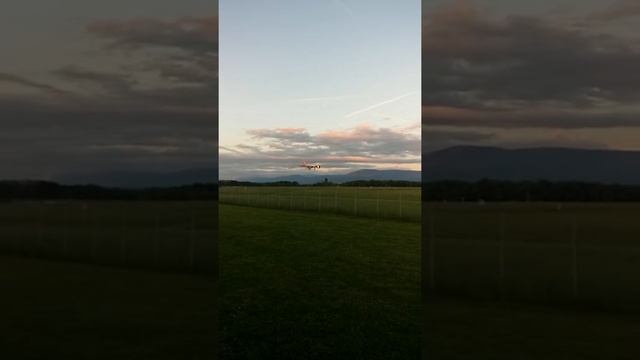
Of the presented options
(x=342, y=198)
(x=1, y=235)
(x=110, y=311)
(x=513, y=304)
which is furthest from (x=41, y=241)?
(x=342, y=198)

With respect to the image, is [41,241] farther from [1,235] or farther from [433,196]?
[433,196]

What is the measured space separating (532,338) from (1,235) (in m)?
10.0

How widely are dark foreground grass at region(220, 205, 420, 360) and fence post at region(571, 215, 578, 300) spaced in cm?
207

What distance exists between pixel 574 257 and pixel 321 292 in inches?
223

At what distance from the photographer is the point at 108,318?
7203 mm

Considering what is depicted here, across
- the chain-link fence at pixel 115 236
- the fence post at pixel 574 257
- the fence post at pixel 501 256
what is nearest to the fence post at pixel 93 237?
the chain-link fence at pixel 115 236

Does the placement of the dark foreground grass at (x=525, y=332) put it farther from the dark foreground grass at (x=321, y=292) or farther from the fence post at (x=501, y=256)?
the dark foreground grass at (x=321, y=292)

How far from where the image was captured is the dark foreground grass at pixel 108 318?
6.13 meters

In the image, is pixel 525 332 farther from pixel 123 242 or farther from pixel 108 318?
pixel 123 242

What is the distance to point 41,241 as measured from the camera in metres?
12.9

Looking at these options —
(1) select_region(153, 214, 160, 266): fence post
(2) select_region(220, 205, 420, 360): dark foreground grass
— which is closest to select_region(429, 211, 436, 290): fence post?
(2) select_region(220, 205, 420, 360): dark foreground grass

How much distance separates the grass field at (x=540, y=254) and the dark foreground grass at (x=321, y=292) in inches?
45.6

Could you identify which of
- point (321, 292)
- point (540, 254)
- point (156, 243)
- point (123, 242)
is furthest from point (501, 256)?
point (123, 242)

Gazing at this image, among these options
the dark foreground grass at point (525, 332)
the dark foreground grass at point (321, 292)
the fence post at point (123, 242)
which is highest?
the fence post at point (123, 242)
